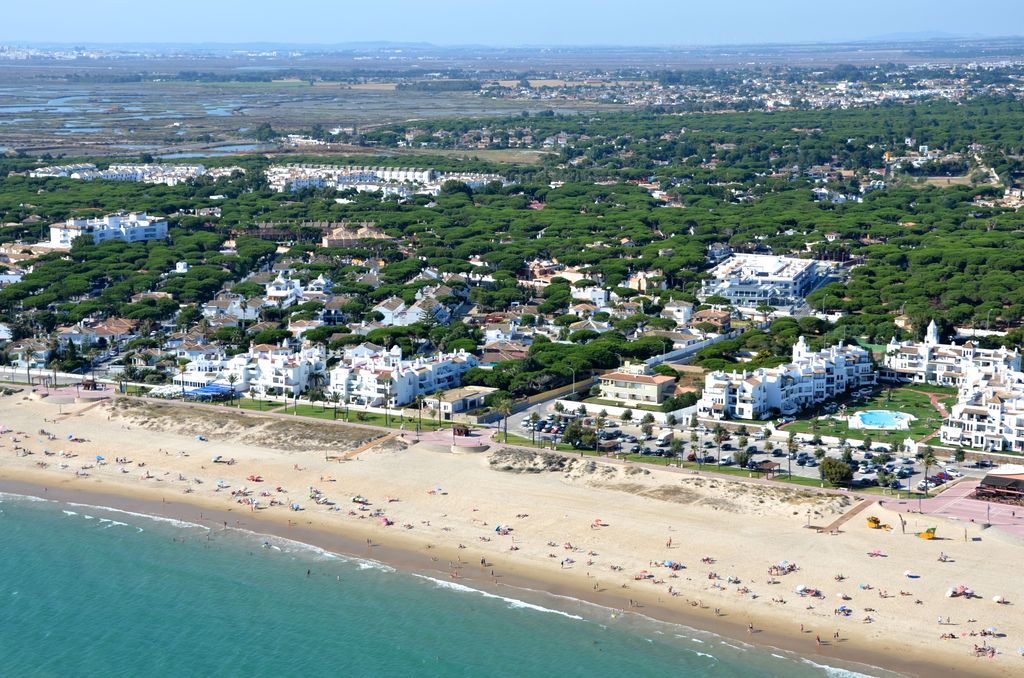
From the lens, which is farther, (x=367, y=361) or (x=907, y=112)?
(x=907, y=112)

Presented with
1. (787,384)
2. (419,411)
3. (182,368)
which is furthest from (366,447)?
(787,384)

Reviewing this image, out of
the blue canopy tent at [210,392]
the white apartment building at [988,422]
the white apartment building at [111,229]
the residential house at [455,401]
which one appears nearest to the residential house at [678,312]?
the residential house at [455,401]

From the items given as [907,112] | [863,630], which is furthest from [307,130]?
[863,630]

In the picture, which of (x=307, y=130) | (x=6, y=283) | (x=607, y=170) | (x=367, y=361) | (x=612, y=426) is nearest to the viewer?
(x=612, y=426)

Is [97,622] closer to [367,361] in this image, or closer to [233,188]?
[367,361]

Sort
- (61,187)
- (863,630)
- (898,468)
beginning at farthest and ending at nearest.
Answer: (61,187)
(898,468)
(863,630)

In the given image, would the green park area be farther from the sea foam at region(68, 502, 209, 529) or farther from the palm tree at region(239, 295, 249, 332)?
the palm tree at region(239, 295, 249, 332)

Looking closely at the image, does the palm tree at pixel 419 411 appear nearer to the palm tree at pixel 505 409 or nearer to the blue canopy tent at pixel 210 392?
the palm tree at pixel 505 409
